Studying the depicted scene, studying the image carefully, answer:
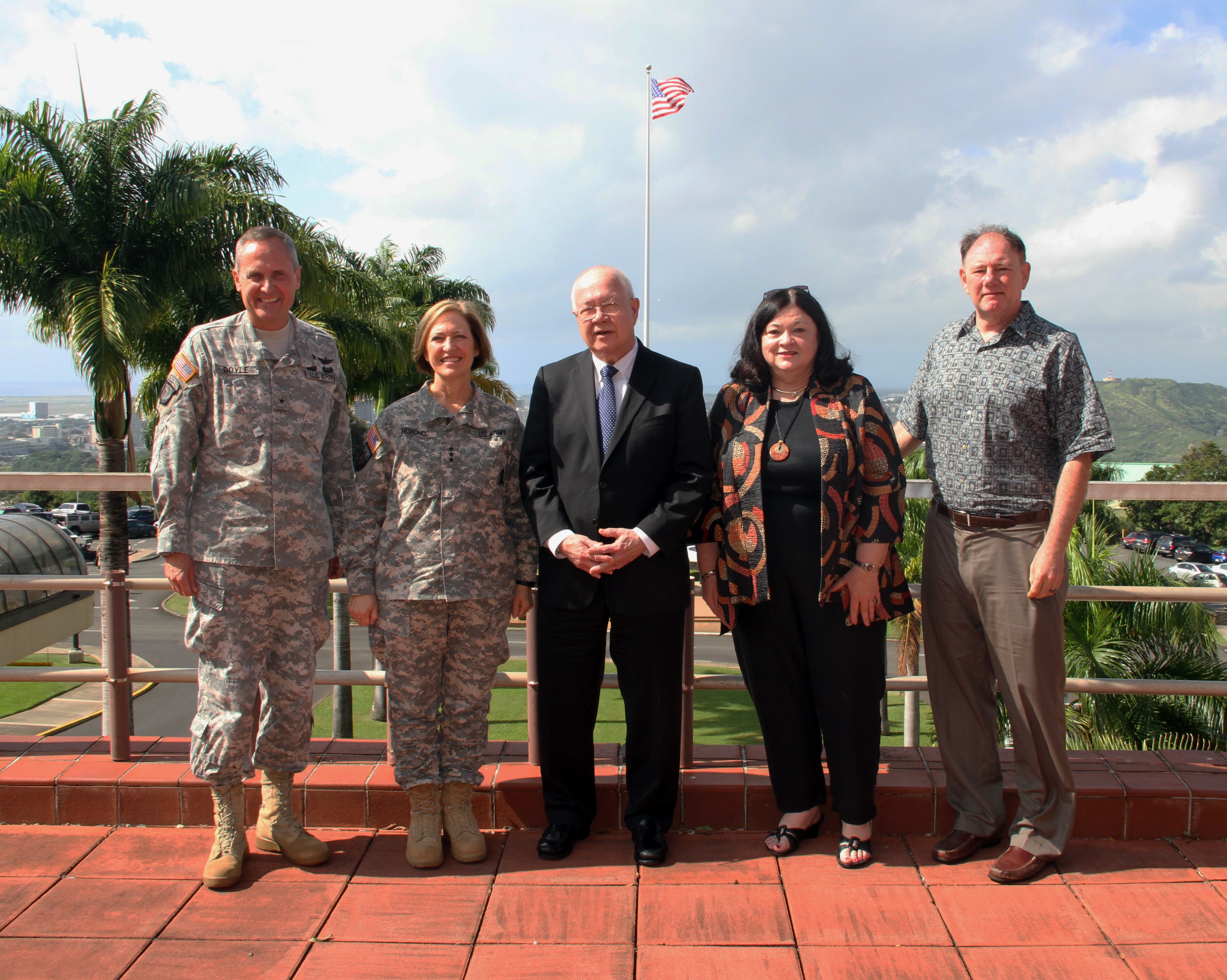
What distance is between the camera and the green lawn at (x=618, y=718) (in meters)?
18.4

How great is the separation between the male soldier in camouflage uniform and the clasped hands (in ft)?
2.56

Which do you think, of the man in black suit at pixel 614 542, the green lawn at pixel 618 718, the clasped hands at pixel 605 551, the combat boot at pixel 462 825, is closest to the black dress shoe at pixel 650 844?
the man in black suit at pixel 614 542

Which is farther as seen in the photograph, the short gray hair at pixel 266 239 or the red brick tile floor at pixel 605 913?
the short gray hair at pixel 266 239

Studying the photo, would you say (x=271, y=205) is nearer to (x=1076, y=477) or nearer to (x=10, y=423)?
(x=1076, y=477)

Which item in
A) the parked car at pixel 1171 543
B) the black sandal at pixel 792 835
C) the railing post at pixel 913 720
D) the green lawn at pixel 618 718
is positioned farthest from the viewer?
the parked car at pixel 1171 543

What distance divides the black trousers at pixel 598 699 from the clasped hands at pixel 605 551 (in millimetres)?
150

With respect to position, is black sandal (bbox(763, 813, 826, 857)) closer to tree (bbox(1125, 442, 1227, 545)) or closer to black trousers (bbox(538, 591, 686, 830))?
black trousers (bbox(538, 591, 686, 830))

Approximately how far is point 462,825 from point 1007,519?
1905 mm

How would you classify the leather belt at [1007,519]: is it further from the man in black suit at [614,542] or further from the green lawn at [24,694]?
the green lawn at [24,694]

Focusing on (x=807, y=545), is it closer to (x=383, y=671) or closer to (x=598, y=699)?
(x=598, y=699)

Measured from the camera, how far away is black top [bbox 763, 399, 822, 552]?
2471 mm

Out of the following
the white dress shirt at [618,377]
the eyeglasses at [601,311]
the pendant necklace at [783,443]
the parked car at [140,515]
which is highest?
the eyeglasses at [601,311]

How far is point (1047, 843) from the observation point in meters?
2.51

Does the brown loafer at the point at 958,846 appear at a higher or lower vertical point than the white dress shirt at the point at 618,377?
lower
